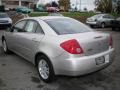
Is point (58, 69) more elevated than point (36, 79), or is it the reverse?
point (58, 69)

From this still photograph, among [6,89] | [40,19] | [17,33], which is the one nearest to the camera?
[6,89]

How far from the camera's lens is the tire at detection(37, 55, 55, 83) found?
487 cm

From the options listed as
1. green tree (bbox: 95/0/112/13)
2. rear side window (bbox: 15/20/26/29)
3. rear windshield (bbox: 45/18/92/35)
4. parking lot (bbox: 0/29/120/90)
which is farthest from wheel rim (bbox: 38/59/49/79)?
green tree (bbox: 95/0/112/13)

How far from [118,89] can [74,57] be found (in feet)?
4.12

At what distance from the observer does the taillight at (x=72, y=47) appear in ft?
14.7

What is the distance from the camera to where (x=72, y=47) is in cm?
448

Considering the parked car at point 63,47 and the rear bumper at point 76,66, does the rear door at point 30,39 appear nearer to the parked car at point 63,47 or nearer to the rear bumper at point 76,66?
the parked car at point 63,47

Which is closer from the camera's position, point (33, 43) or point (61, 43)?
point (61, 43)

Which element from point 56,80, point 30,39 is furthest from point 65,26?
point 56,80

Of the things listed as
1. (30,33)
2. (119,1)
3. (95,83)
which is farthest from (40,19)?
(119,1)

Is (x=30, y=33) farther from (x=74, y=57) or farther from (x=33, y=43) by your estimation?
(x=74, y=57)

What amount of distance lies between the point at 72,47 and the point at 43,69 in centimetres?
114

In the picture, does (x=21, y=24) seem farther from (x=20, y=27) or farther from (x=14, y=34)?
(x=14, y=34)

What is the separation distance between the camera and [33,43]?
17.9 ft
